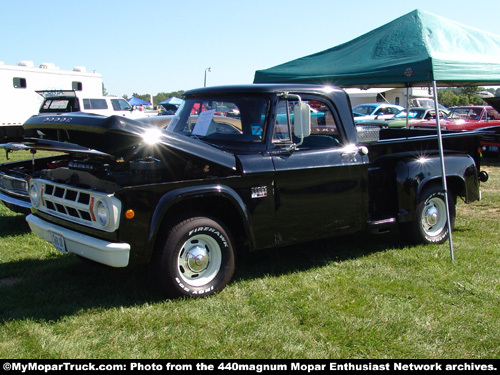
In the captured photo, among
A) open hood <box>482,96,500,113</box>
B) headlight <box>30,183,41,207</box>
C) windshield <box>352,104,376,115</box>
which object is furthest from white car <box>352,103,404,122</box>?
headlight <box>30,183,41,207</box>

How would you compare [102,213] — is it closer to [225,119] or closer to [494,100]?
[225,119]

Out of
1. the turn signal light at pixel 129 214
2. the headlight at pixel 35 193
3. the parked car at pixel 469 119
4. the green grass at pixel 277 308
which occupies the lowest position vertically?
the green grass at pixel 277 308

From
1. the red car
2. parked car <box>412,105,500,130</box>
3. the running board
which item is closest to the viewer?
the running board

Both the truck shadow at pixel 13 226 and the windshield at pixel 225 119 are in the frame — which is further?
the truck shadow at pixel 13 226

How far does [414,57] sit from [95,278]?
4.12 meters

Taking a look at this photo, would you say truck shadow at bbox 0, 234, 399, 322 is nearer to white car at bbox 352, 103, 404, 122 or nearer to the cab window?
the cab window

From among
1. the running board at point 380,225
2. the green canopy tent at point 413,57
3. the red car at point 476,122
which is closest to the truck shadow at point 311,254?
the running board at point 380,225

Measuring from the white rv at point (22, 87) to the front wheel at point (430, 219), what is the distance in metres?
16.4

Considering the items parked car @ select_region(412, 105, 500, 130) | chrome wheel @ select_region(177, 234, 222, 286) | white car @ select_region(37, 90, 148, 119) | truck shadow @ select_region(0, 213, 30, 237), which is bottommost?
chrome wheel @ select_region(177, 234, 222, 286)

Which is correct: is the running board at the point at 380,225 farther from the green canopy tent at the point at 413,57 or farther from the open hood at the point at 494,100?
the open hood at the point at 494,100

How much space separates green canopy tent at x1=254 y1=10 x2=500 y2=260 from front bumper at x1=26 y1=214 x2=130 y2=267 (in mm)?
3506

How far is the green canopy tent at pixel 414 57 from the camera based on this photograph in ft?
17.2

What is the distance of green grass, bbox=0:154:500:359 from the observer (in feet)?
11.2

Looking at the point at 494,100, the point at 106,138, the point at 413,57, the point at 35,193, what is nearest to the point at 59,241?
the point at 35,193
